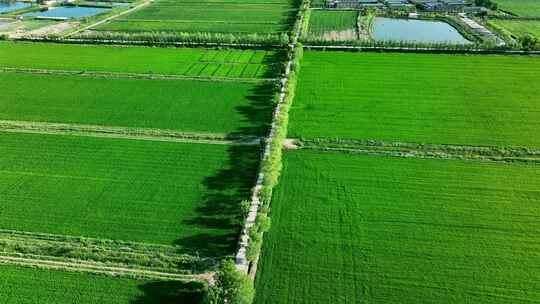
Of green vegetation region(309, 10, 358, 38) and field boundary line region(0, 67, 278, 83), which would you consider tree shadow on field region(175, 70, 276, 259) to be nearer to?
field boundary line region(0, 67, 278, 83)

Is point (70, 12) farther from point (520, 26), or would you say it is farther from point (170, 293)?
point (520, 26)

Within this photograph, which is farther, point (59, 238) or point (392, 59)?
point (392, 59)

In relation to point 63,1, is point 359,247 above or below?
below

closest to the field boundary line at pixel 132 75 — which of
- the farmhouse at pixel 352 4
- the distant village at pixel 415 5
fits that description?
the farmhouse at pixel 352 4

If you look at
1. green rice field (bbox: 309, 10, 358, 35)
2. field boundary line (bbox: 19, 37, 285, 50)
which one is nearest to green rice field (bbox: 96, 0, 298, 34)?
green rice field (bbox: 309, 10, 358, 35)

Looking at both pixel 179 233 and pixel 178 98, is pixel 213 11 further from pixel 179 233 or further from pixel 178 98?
pixel 179 233

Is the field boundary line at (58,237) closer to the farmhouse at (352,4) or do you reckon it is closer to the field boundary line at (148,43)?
the field boundary line at (148,43)

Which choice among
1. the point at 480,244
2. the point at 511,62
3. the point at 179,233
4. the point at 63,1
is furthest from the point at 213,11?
the point at 480,244
